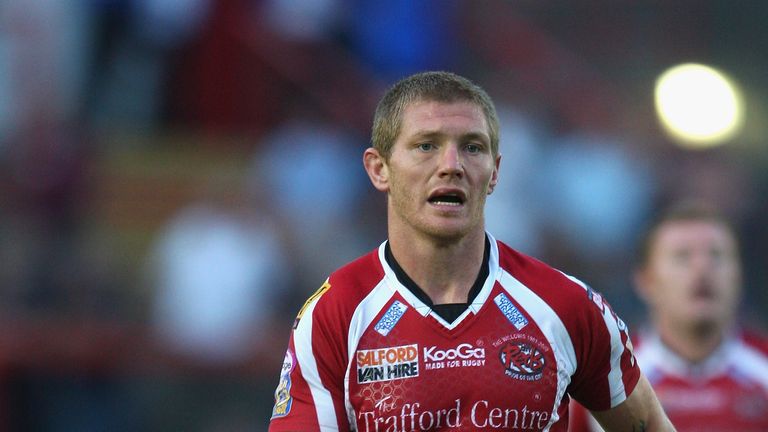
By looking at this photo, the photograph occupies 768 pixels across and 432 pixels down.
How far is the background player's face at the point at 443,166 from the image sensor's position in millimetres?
3742

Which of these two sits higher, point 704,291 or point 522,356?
point 704,291

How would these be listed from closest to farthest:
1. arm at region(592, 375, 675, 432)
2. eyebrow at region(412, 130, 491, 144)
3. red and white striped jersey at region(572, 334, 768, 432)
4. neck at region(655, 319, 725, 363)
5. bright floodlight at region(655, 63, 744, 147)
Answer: eyebrow at region(412, 130, 491, 144), arm at region(592, 375, 675, 432), red and white striped jersey at region(572, 334, 768, 432), neck at region(655, 319, 725, 363), bright floodlight at region(655, 63, 744, 147)

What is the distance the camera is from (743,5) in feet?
35.8

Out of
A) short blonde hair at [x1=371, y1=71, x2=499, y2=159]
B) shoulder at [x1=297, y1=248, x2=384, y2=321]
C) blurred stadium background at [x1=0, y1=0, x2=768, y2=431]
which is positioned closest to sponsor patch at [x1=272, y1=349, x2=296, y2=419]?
shoulder at [x1=297, y1=248, x2=384, y2=321]

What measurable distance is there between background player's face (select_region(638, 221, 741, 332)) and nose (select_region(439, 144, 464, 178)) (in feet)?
9.09

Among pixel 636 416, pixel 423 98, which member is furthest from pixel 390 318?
pixel 636 416

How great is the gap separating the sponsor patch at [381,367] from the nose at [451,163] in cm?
59

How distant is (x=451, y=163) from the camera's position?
371 cm

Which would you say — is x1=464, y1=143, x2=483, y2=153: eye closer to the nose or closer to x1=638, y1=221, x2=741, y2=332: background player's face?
the nose

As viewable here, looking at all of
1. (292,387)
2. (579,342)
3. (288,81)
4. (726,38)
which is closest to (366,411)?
(292,387)

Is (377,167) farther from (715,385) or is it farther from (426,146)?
(715,385)

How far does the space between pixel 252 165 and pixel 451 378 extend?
6474mm

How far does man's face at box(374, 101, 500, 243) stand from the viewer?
3742mm

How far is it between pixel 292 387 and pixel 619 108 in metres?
6.94
